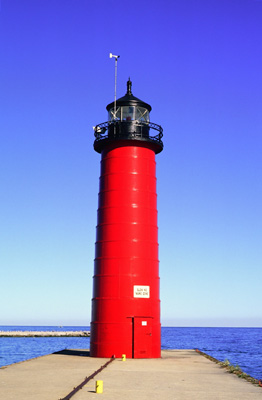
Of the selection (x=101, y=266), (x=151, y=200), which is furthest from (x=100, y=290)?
(x=151, y=200)

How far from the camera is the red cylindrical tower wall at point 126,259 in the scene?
2470 cm

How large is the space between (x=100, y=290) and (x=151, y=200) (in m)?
5.72

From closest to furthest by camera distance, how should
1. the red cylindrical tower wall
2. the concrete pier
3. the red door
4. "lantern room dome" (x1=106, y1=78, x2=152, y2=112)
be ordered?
the concrete pier, the red door, the red cylindrical tower wall, "lantern room dome" (x1=106, y1=78, x2=152, y2=112)

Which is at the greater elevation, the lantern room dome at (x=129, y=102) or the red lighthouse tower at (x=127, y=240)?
the lantern room dome at (x=129, y=102)

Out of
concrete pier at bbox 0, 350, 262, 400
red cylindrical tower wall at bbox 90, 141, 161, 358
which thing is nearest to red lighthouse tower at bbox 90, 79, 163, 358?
red cylindrical tower wall at bbox 90, 141, 161, 358

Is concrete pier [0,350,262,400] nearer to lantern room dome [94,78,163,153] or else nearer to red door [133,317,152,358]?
red door [133,317,152,358]

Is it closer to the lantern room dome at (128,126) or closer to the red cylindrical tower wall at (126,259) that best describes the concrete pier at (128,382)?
the red cylindrical tower wall at (126,259)

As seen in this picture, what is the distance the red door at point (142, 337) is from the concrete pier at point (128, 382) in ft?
9.75

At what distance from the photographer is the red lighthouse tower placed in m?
24.8

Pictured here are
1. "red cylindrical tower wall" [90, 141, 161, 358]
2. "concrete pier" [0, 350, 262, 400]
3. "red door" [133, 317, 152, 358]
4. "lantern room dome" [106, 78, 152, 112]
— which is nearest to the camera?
"concrete pier" [0, 350, 262, 400]

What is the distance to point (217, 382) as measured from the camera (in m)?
15.6

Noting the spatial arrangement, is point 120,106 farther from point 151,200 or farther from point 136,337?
point 136,337

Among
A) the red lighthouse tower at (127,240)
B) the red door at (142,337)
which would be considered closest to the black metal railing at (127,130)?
the red lighthouse tower at (127,240)

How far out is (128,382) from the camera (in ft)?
49.3
